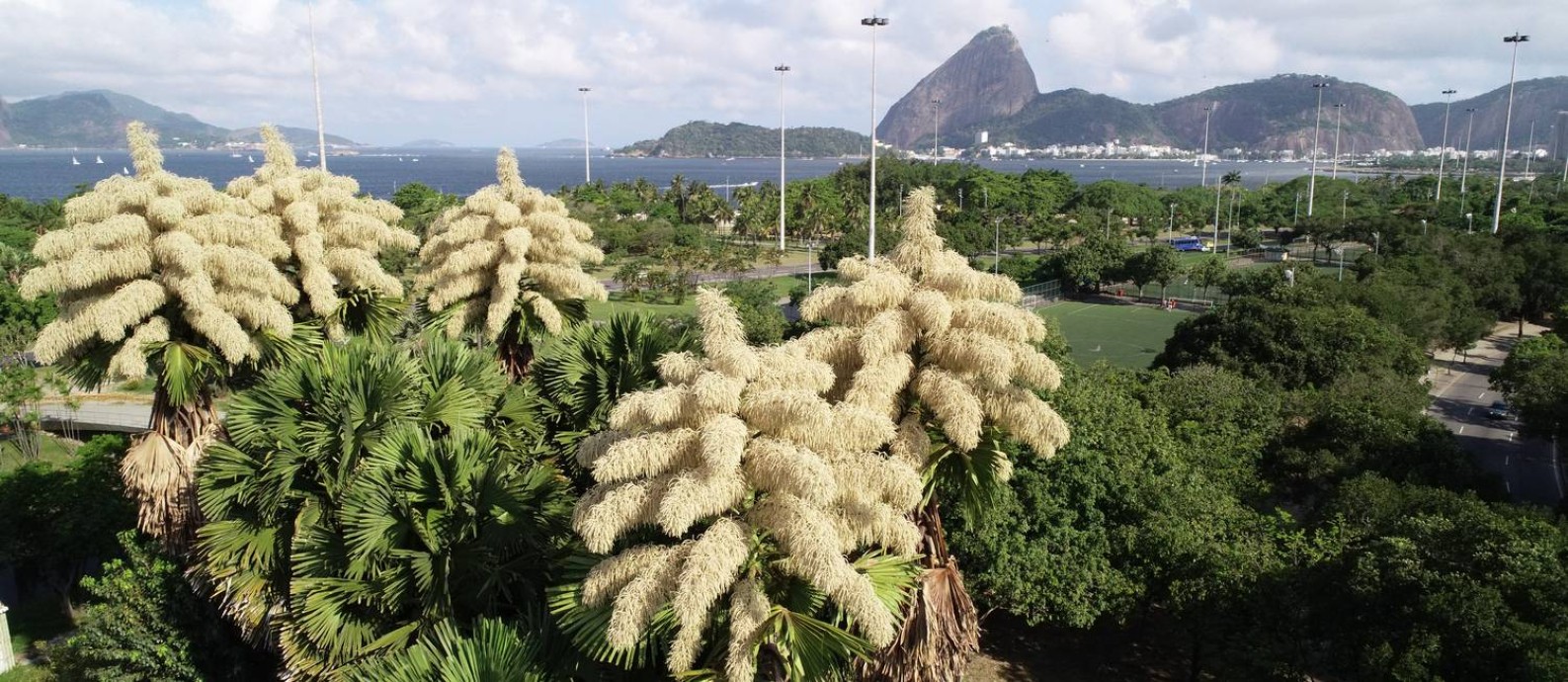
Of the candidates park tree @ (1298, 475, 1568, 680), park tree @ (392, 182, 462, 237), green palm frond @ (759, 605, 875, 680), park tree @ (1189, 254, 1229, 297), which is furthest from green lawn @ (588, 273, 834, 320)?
green palm frond @ (759, 605, 875, 680)

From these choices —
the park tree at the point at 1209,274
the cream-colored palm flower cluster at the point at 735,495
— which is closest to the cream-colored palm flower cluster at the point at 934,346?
the cream-colored palm flower cluster at the point at 735,495

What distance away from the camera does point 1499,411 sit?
36875mm

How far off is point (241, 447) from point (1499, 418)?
40.8 metres

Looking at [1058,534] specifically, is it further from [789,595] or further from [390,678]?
[390,678]

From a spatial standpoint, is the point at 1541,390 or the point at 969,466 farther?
the point at 1541,390

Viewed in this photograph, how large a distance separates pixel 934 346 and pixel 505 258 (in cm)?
616

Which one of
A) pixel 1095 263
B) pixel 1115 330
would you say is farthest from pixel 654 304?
pixel 1095 263

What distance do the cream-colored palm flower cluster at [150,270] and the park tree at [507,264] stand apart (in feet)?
6.02

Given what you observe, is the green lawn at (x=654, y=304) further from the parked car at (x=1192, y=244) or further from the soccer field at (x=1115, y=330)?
the parked car at (x=1192, y=244)

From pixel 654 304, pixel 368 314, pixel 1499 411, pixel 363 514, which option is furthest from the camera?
pixel 654 304

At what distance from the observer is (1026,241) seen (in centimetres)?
10144

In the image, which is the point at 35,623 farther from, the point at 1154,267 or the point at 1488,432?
the point at 1154,267

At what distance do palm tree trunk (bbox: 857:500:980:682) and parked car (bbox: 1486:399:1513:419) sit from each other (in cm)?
3647

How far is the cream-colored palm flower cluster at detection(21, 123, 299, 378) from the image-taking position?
32.4ft
